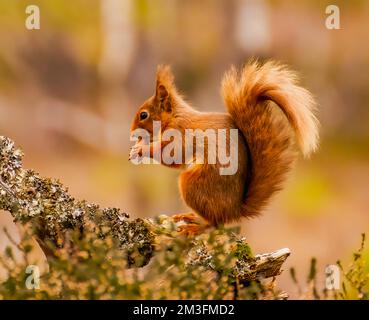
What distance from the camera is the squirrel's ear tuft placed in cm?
290

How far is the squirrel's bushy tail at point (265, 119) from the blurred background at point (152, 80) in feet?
22.4

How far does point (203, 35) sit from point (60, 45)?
1908 millimetres

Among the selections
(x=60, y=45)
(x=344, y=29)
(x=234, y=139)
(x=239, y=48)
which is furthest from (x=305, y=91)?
(x=344, y=29)

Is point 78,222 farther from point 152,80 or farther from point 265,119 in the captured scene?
point 152,80

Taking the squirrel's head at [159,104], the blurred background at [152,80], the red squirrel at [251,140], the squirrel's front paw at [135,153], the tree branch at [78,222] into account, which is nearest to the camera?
the tree branch at [78,222]

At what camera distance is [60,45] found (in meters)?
12.8

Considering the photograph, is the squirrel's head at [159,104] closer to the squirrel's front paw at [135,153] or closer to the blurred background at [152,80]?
the squirrel's front paw at [135,153]

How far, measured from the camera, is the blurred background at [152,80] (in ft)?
35.0

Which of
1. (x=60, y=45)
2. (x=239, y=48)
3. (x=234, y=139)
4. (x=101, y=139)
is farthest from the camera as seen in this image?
(x=60, y=45)

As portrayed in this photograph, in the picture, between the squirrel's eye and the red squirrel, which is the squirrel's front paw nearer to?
the red squirrel

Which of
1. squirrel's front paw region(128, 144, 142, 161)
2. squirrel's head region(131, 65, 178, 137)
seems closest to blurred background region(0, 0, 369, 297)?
squirrel's head region(131, 65, 178, 137)

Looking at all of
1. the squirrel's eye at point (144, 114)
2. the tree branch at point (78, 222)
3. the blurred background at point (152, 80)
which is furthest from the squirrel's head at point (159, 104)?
the blurred background at point (152, 80)
